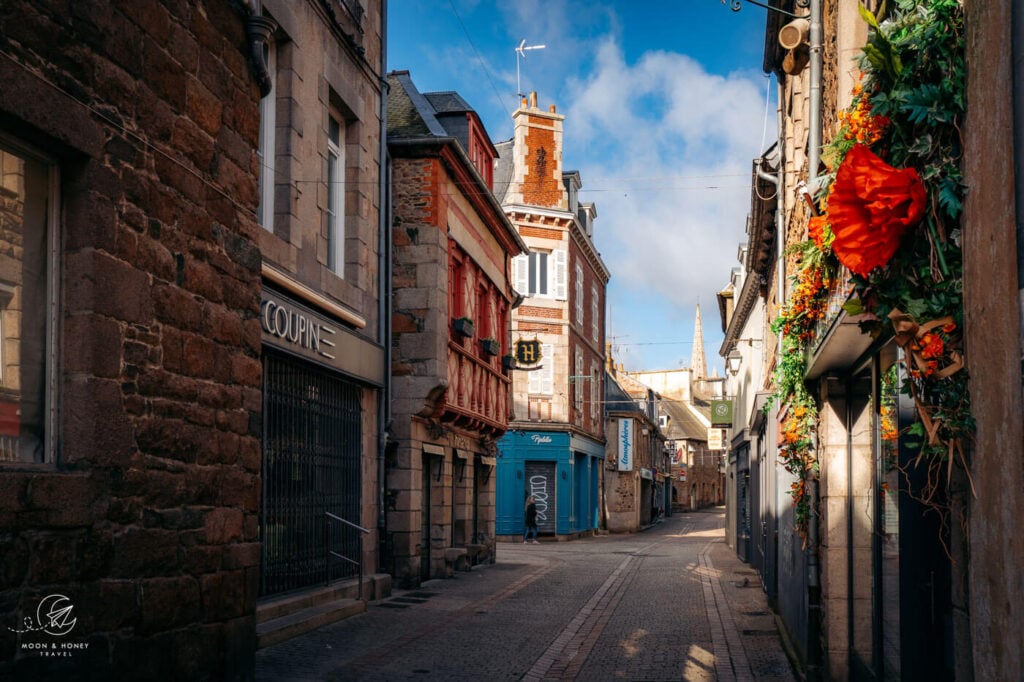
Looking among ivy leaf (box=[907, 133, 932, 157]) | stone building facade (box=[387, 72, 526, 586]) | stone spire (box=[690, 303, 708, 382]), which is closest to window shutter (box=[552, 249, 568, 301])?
stone building facade (box=[387, 72, 526, 586])

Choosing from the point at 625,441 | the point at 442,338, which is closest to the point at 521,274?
the point at 625,441

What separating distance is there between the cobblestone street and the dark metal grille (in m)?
0.83

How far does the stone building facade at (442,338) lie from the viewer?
16.1m

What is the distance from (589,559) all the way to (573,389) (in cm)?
1218

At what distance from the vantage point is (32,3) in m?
5.14

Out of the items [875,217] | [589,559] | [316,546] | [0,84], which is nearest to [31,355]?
[0,84]

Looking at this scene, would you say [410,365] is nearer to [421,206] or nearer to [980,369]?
[421,206]

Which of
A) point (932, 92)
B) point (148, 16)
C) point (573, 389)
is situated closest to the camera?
point (932, 92)

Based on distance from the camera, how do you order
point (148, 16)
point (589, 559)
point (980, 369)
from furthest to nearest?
point (589, 559) → point (148, 16) → point (980, 369)

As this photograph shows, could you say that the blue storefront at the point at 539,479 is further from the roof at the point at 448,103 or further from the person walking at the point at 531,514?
the roof at the point at 448,103

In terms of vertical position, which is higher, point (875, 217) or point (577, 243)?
point (577, 243)

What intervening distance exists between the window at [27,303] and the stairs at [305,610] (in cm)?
447

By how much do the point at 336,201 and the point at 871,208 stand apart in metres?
10.3

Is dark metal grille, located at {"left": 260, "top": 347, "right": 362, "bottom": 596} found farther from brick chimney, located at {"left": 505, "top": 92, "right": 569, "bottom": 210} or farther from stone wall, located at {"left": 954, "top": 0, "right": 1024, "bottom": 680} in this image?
brick chimney, located at {"left": 505, "top": 92, "right": 569, "bottom": 210}
